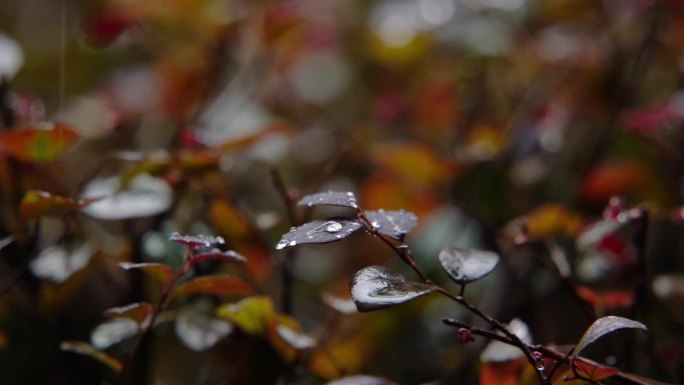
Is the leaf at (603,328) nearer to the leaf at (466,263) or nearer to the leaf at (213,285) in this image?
the leaf at (466,263)

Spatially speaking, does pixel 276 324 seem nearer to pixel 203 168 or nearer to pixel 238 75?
pixel 203 168

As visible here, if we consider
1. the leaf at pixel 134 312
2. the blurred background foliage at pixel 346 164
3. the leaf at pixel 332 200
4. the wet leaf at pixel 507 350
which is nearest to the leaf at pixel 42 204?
the blurred background foliage at pixel 346 164

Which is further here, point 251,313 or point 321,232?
point 251,313

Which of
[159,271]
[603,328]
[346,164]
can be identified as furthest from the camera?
[346,164]

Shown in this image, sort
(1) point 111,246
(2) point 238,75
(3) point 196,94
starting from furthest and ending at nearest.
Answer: (2) point 238,75 → (3) point 196,94 → (1) point 111,246

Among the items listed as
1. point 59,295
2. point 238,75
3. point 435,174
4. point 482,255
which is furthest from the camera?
point 238,75

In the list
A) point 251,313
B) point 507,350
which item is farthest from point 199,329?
point 507,350

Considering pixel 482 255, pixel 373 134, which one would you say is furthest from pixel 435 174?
pixel 482 255

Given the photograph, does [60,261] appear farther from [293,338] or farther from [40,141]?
[293,338]
